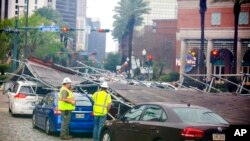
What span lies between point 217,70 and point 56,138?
163ft

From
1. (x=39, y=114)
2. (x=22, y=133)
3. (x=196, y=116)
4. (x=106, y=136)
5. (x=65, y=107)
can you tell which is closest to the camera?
(x=196, y=116)

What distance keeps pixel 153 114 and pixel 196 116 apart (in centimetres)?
102

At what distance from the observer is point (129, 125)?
12.0m

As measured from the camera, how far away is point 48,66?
2527 centimetres

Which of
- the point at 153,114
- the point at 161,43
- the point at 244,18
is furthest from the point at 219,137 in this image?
the point at 161,43

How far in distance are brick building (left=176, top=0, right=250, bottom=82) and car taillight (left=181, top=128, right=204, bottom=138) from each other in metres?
50.4

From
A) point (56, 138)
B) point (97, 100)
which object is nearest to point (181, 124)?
point (97, 100)

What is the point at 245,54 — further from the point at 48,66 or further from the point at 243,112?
the point at 243,112

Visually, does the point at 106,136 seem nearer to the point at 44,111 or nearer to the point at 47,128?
the point at 47,128

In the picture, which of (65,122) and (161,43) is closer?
(65,122)

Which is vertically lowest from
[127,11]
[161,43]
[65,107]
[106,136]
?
[106,136]

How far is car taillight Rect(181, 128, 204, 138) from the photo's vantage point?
9938 millimetres

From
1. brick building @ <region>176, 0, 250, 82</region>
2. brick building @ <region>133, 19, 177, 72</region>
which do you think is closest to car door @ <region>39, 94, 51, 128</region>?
brick building @ <region>176, 0, 250, 82</region>

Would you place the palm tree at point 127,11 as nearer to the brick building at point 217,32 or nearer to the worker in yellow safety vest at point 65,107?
the brick building at point 217,32
